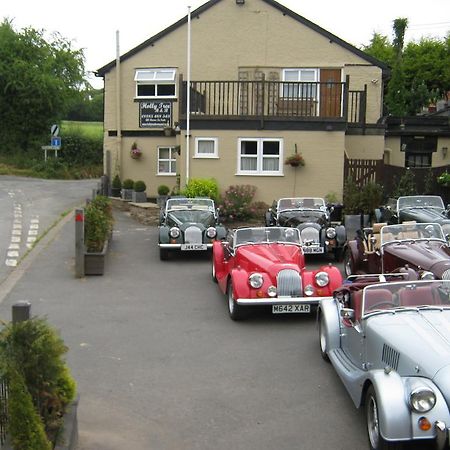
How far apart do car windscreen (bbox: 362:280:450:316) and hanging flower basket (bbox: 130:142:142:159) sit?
1917 centimetres

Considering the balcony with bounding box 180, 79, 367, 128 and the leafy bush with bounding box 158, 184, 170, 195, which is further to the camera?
the leafy bush with bounding box 158, 184, 170, 195

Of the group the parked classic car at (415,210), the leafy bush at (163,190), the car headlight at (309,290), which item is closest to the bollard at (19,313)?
the car headlight at (309,290)

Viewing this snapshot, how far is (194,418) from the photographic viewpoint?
6.14 meters

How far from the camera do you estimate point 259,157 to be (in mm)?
20578

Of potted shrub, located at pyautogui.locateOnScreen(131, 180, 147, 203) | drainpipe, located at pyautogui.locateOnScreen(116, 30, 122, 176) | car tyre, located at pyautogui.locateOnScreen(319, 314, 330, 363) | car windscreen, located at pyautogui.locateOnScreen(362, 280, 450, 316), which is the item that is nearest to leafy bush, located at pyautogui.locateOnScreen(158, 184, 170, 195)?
potted shrub, located at pyautogui.locateOnScreen(131, 180, 147, 203)

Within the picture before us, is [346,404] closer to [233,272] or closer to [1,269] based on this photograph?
[233,272]

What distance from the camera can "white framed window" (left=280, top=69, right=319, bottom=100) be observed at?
68.0 ft

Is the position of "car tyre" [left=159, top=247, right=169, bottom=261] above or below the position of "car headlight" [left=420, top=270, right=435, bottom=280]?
below

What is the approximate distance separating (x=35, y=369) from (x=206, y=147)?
1644cm

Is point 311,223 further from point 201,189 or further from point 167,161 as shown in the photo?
Result: point 167,161

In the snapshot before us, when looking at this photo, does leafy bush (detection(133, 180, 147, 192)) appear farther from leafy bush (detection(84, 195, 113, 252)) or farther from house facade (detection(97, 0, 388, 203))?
leafy bush (detection(84, 195, 113, 252))

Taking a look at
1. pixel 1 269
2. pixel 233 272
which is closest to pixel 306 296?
pixel 233 272

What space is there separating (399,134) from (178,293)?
1793 centimetres

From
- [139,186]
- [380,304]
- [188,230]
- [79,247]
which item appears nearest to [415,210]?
[188,230]
